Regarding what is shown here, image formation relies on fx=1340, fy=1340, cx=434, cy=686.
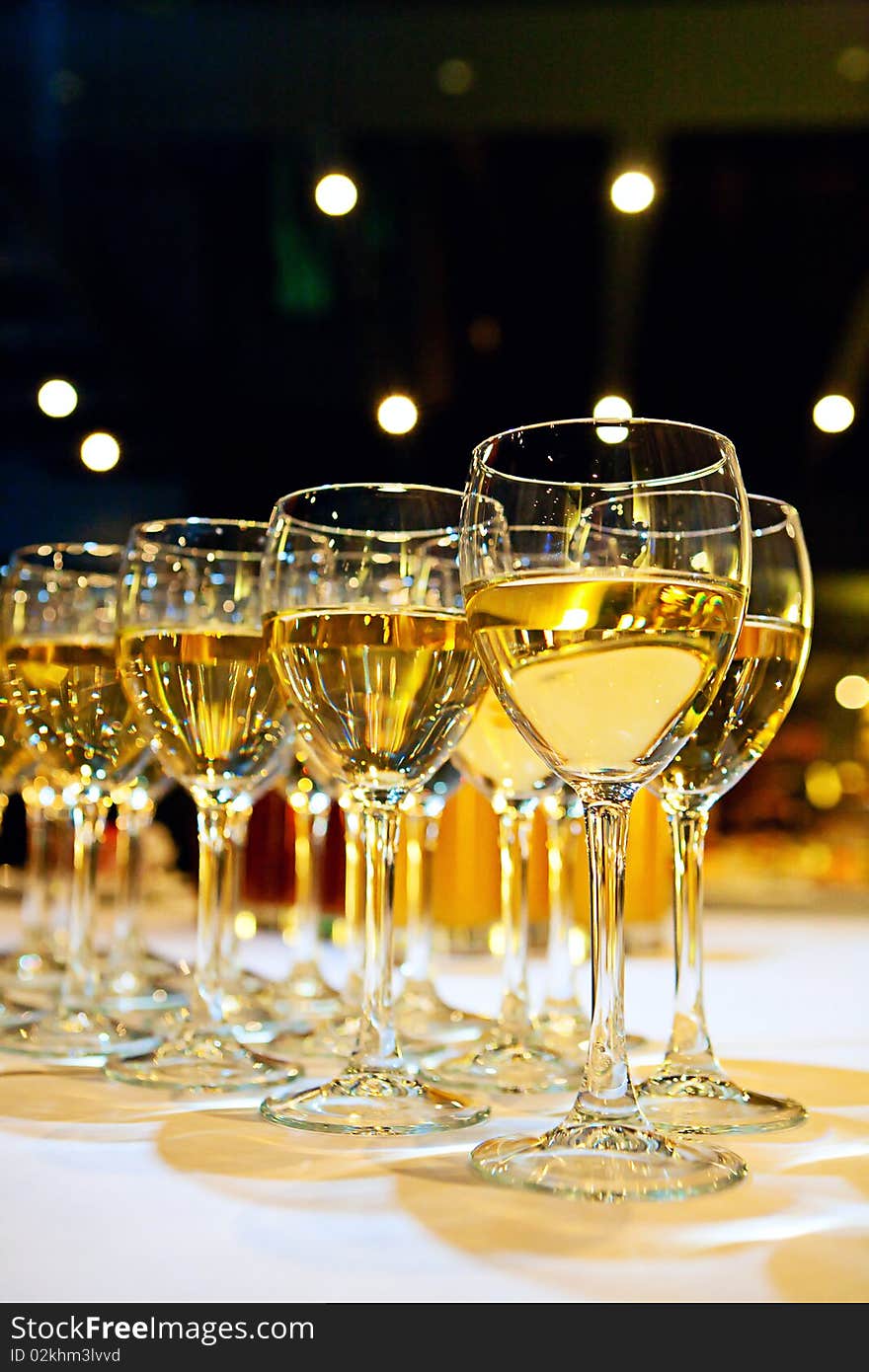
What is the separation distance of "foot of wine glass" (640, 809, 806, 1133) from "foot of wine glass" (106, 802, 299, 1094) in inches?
7.0

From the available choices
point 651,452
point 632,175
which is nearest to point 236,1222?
point 651,452

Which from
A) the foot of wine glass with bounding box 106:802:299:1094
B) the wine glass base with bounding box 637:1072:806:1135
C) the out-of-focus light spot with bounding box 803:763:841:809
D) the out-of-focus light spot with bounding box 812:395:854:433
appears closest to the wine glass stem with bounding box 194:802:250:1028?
the foot of wine glass with bounding box 106:802:299:1094

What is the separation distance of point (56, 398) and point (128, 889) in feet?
6.86

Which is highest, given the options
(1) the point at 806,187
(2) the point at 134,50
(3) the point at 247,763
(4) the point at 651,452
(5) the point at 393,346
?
(2) the point at 134,50

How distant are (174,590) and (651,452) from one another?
0.29 metres

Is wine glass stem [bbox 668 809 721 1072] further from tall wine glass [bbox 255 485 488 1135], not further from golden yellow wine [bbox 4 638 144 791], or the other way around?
golden yellow wine [bbox 4 638 144 791]

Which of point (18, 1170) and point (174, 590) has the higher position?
point (174, 590)

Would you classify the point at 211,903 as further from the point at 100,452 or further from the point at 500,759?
the point at 100,452

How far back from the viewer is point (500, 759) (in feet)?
2.42

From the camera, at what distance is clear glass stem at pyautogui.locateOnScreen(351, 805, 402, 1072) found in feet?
1.83

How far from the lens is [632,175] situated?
2.66 m

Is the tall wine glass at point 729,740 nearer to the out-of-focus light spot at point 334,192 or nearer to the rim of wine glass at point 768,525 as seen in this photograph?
the rim of wine glass at point 768,525
